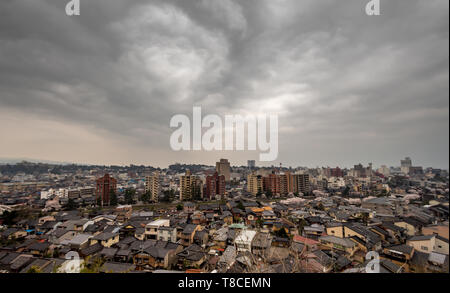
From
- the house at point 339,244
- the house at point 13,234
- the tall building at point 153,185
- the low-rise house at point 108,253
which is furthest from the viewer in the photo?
the tall building at point 153,185

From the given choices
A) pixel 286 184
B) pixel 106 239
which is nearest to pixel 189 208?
pixel 106 239

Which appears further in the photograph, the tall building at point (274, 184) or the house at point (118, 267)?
the tall building at point (274, 184)

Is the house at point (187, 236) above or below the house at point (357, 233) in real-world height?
below

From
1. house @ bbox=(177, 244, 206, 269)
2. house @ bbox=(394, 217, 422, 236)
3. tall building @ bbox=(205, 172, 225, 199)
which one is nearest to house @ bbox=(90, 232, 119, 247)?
house @ bbox=(177, 244, 206, 269)

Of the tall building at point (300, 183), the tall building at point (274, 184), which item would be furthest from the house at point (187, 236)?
the tall building at point (300, 183)

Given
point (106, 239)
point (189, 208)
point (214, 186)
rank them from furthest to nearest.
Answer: point (214, 186)
point (189, 208)
point (106, 239)

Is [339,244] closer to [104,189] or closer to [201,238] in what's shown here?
[201,238]

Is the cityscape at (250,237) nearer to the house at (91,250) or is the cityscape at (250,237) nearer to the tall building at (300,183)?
the house at (91,250)

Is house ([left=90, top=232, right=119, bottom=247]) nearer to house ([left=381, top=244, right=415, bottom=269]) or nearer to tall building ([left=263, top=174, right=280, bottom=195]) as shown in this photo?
house ([left=381, top=244, right=415, bottom=269])

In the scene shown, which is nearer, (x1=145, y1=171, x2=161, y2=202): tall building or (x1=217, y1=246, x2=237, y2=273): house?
(x1=217, y1=246, x2=237, y2=273): house
